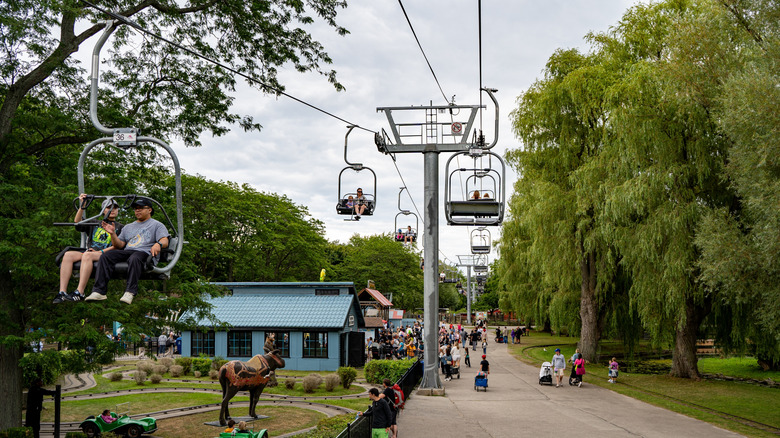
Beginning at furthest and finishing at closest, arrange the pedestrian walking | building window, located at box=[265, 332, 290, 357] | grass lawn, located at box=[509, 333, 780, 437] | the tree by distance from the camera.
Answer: building window, located at box=[265, 332, 290, 357] → the tree → the pedestrian walking → grass lawn, located at box=[509, 333, 780, 437]

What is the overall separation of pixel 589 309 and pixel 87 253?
30.5 metres

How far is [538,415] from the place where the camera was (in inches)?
696

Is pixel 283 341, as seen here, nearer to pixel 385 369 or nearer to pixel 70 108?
pixel 385 369

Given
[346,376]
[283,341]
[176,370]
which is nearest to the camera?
[346,376]

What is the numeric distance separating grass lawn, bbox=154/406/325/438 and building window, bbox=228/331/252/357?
13.9 meters

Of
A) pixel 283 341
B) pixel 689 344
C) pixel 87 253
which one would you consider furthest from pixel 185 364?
pixel 689 344

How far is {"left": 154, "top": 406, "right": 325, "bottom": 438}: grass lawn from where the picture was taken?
16.1m

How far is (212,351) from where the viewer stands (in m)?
34.0

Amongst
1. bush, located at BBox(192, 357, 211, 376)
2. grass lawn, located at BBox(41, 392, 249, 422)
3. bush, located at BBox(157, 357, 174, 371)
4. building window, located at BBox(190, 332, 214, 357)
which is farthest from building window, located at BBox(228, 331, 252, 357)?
grass lawn, located at BBox(41, 392, 249, 422)

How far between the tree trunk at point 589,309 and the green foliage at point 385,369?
523 inches

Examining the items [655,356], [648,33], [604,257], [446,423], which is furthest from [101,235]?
[655,356]

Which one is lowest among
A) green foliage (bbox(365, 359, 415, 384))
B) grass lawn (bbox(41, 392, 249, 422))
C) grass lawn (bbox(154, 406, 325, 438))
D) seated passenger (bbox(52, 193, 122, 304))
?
grass lawn (bbox(41, 392, 249, 422))

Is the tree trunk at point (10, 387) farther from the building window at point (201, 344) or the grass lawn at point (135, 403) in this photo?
the building window at point (201, 344)

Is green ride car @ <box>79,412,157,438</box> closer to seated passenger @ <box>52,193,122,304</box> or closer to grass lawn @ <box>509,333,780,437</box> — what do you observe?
seated passenger @ <box>52,193,122,304</box>
